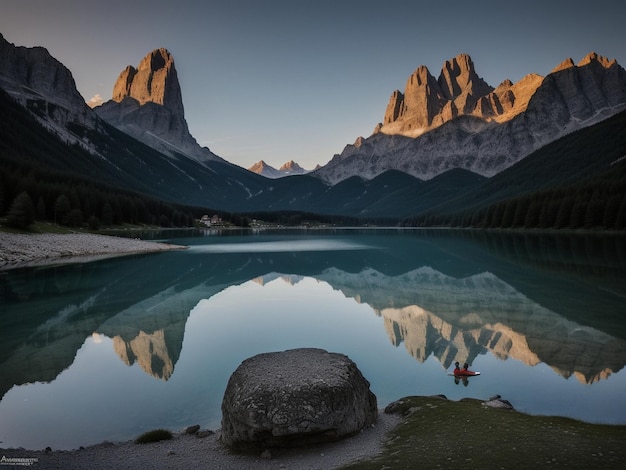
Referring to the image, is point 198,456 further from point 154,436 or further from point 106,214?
point 106,214

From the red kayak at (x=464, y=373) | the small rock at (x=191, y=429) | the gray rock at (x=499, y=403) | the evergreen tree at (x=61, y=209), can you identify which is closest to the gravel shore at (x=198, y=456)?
the small rock at (x=191, y=429)

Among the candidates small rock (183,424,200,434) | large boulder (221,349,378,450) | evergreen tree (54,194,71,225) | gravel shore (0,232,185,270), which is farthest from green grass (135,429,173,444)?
evergreen tree (54,194,71,225)

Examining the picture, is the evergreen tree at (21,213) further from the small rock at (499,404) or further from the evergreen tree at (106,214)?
the small rock at (499,404)

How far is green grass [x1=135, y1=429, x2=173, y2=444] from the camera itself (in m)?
14.2

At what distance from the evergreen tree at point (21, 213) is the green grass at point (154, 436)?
95.2 meters

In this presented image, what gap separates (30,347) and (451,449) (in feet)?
81.3

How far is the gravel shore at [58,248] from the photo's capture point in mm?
71137

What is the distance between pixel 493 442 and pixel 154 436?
1056 cm

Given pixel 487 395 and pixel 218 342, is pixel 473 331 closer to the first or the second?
pixel 487 395

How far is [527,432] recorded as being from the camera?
12258 millimetres

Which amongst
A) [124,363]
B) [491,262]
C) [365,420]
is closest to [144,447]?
[365,420]

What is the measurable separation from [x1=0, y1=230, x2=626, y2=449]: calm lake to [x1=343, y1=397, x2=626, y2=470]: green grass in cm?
344

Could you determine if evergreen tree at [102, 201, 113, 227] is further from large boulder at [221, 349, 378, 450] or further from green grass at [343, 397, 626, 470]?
green grass at [343, 397, 626, 470]

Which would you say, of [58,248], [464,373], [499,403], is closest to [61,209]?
[58,248]
